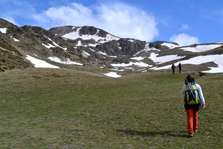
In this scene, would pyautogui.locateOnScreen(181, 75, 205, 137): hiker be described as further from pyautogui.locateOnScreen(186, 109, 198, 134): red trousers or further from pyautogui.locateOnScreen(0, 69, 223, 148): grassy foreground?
pyautogui.locateOnScreen(0, 69, 223, 148): grassy foreground

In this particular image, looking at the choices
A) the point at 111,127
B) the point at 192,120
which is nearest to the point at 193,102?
the point at 192,120

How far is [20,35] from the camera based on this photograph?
12250 cm

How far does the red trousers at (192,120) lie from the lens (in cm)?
940

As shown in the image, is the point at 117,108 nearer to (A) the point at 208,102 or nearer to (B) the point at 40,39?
(A) the point at 208,102

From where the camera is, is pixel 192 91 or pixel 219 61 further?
pixel 219 61

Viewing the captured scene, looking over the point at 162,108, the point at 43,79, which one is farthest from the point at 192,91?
the point at 43,79

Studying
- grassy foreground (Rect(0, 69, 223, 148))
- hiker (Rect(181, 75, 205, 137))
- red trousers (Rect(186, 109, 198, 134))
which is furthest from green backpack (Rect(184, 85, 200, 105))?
grassy foreground (Rect(0, 69, 223, 148))

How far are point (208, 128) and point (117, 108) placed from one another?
341 inches

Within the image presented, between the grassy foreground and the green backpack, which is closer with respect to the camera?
the grassy foreground

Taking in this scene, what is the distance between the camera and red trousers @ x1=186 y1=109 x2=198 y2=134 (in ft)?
30.8

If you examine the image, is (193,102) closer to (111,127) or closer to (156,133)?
(156,133)

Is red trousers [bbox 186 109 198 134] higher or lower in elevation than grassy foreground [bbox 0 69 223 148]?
higher

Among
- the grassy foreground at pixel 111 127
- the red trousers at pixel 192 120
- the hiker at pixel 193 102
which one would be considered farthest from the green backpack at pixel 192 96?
the grassy foreground at pixel 111 127

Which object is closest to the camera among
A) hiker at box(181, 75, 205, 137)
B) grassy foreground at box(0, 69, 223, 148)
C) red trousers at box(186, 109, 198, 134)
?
grassy foreground at box(0, 69, 223, 148)
